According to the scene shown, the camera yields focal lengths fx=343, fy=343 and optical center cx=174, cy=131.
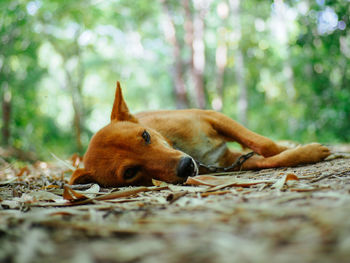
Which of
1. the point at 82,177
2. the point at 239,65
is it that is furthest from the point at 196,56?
the point at 82,177

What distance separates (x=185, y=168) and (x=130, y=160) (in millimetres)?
495

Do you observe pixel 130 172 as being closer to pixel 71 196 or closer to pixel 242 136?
pixel 71 196

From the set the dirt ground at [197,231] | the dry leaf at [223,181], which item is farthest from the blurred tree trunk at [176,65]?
the dirt ground at [197,231]

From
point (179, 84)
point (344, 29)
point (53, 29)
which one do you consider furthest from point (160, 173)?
point (53, 29)

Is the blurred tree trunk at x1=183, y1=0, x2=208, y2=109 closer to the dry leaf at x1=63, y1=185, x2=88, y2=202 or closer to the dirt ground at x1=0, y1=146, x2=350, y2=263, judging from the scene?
the dry leaf at x1=63, y1=185, x2=88, y2=202

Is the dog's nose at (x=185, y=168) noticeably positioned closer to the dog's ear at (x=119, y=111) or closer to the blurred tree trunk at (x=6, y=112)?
the dog's ear at (x=119, y=111)

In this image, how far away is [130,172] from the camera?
9.75 ft

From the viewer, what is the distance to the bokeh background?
9.28 m

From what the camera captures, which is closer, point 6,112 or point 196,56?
point 6,112

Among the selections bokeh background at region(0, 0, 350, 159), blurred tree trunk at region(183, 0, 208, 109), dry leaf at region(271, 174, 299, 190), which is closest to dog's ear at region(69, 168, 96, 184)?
dry leaf at region(271, 174, 299, 190)

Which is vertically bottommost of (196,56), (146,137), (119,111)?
(146,137)

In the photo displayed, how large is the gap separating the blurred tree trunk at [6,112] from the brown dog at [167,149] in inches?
245

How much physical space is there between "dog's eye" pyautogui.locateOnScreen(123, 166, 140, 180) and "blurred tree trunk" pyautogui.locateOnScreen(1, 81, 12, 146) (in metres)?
7.09

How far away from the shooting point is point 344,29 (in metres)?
7.88
